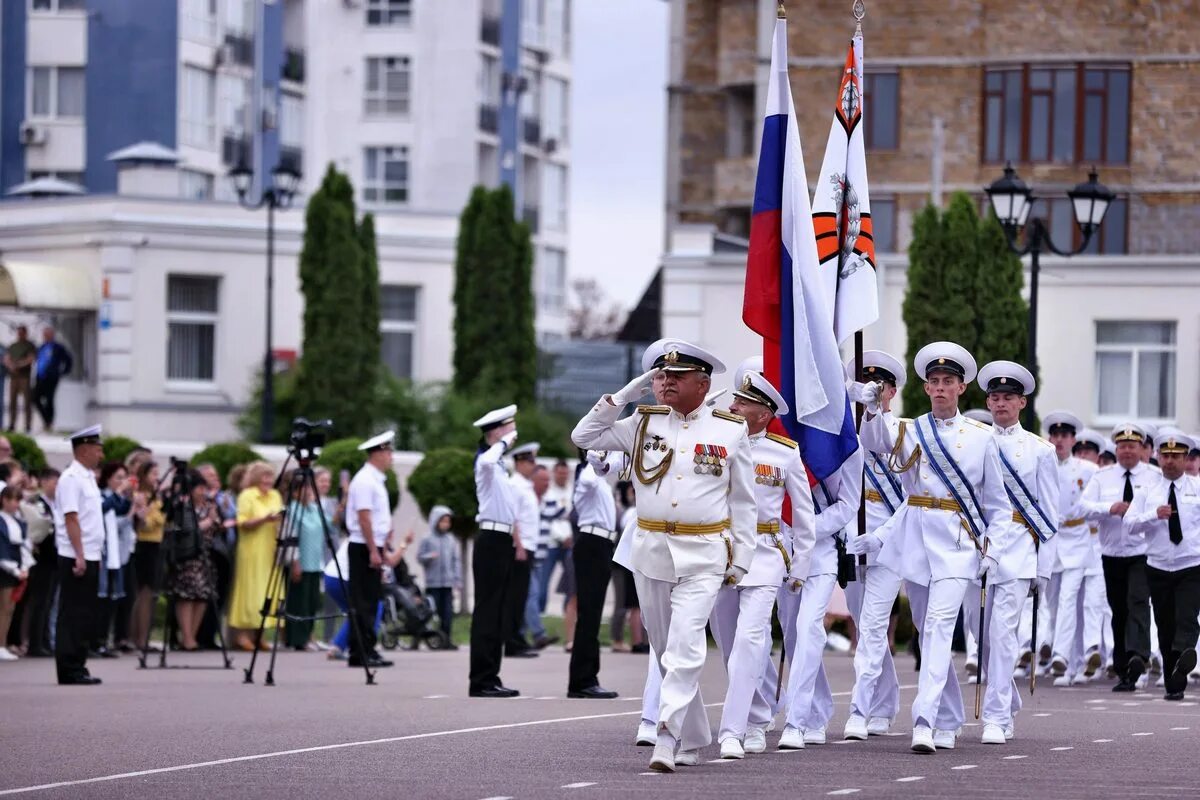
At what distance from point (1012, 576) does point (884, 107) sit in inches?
1515

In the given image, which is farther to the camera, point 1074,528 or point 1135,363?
point 1135,363

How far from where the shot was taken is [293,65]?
63031 millimetres

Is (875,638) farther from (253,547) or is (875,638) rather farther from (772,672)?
(253,547)

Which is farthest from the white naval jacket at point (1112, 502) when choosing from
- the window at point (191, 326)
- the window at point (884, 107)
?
the window at point (884, 107)

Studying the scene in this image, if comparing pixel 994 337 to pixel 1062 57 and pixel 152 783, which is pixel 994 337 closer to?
pixel 1062 57

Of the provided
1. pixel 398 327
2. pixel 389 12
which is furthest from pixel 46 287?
pixel 389 12

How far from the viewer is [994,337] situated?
1588 inches

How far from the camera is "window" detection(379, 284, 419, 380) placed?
50750 mm

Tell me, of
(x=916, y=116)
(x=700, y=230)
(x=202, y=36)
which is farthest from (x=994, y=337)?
(x=202, y=36)

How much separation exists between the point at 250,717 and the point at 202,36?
43698 millimetres

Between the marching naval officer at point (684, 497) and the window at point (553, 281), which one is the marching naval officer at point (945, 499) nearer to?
the marching naval officer at point (684, 497)

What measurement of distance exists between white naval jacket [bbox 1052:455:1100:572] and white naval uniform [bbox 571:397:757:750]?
31.1 ft

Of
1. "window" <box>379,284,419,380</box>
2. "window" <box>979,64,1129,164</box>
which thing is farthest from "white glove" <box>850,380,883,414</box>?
"window" <box>979,64,1129,164</box>

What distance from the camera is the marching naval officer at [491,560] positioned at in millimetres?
18359
